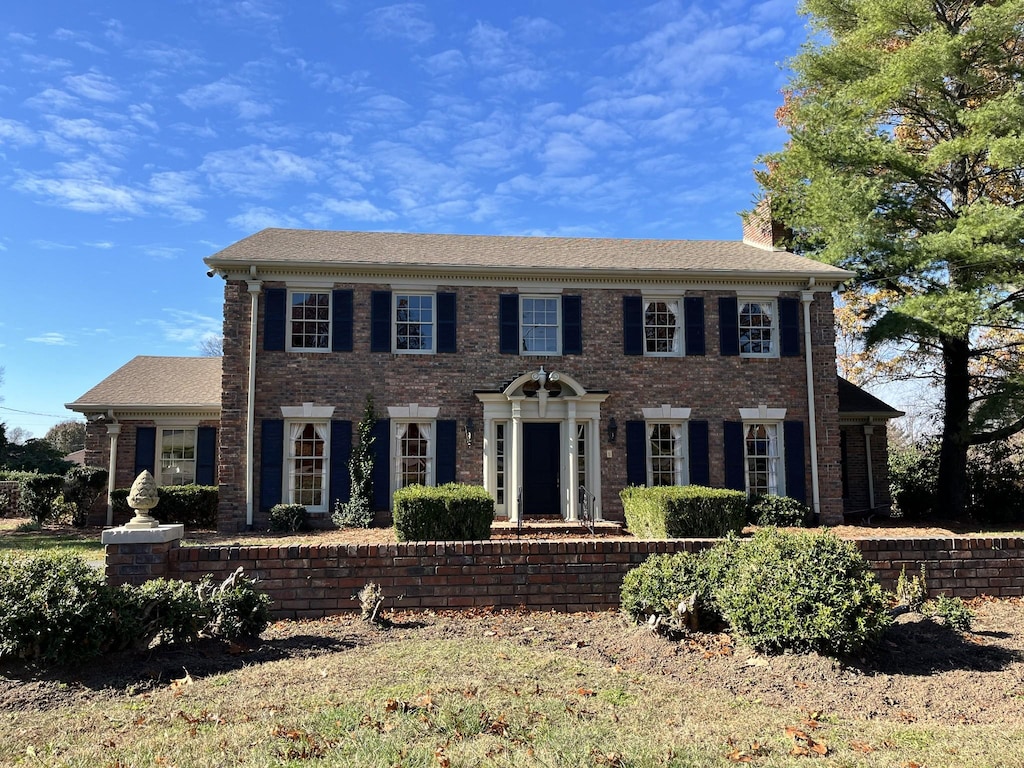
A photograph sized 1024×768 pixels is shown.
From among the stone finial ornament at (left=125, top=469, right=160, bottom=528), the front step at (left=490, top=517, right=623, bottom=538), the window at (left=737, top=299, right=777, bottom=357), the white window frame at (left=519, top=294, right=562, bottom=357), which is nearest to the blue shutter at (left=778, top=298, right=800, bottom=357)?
the window at (left=737, top=299, right=777, bottom=357)

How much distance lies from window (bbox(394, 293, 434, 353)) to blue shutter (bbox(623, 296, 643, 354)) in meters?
4.20

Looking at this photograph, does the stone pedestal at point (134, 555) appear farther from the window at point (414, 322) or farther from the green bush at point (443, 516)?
the window at point (414, 322)

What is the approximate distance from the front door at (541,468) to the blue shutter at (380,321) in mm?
3439

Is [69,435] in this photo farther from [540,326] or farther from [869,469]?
[869,469]

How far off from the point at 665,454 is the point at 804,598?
33.1ft

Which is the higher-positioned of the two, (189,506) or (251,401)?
(251,401)

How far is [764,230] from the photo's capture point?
18922 mm

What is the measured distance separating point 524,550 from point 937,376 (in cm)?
1601

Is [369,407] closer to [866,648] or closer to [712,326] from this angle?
[712,326]

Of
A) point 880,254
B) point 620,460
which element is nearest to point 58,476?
point 620,460

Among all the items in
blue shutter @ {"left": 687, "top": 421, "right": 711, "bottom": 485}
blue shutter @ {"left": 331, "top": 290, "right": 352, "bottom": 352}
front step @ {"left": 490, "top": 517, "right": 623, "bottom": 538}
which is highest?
blue shutter @ {"left": 331, "top": 290, "right": 352, "bottom": 352}

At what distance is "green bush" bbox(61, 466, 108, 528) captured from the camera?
1628cm

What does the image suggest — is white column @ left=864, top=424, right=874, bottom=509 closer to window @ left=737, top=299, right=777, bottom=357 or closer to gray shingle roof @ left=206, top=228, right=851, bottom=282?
window @ left=737, top=299, right=777, bottom=357

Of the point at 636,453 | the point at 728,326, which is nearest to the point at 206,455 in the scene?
the point at 636,453
